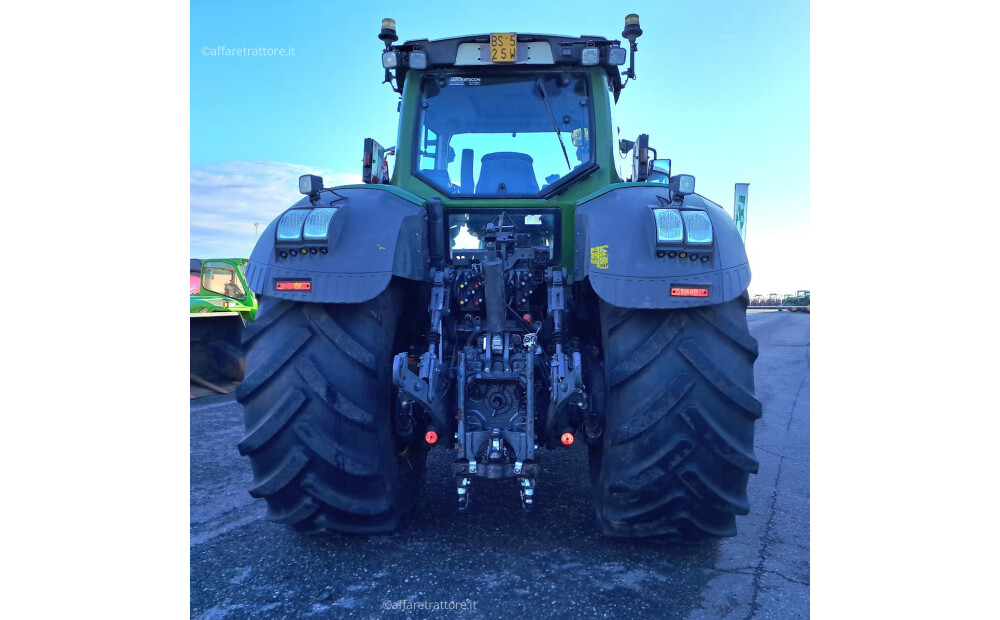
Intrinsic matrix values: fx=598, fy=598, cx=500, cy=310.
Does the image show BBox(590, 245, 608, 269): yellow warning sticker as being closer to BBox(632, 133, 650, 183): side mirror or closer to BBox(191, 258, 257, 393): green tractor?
BBox(632, 133, 650, 183): side mirror

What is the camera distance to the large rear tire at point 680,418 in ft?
7.46

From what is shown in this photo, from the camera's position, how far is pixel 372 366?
2.42 m

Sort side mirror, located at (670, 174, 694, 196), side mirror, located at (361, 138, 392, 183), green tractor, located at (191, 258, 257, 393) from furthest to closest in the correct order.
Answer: green tractor, located at (191, 258, 257, 393)
side mirror, located at (361, 138, 392, 183)
side mirror, located at (670, 174, 694, 196)

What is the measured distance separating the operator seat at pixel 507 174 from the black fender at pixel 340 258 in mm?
743

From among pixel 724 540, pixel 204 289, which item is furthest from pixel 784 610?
pixel 204 289

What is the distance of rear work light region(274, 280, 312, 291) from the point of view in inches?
92.4

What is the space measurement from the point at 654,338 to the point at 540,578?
41.1 inches

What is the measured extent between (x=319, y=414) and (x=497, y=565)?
37.6 inches

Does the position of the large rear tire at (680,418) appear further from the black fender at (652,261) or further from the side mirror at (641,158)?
the side mirror at (641,158)

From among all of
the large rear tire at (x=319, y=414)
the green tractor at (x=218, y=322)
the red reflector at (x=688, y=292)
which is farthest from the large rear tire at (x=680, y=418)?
the green tractor at (x=218, y=322)

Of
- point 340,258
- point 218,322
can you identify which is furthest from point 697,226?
point 218,322

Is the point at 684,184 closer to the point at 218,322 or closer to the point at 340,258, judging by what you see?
the point at 340,258

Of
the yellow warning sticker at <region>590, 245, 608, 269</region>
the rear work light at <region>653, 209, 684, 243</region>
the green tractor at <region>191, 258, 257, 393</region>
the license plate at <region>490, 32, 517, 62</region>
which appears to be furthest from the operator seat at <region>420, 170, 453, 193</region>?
the green tractor at <region>191, 258, 257, 393</region>

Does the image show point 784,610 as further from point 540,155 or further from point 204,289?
point 204,289
